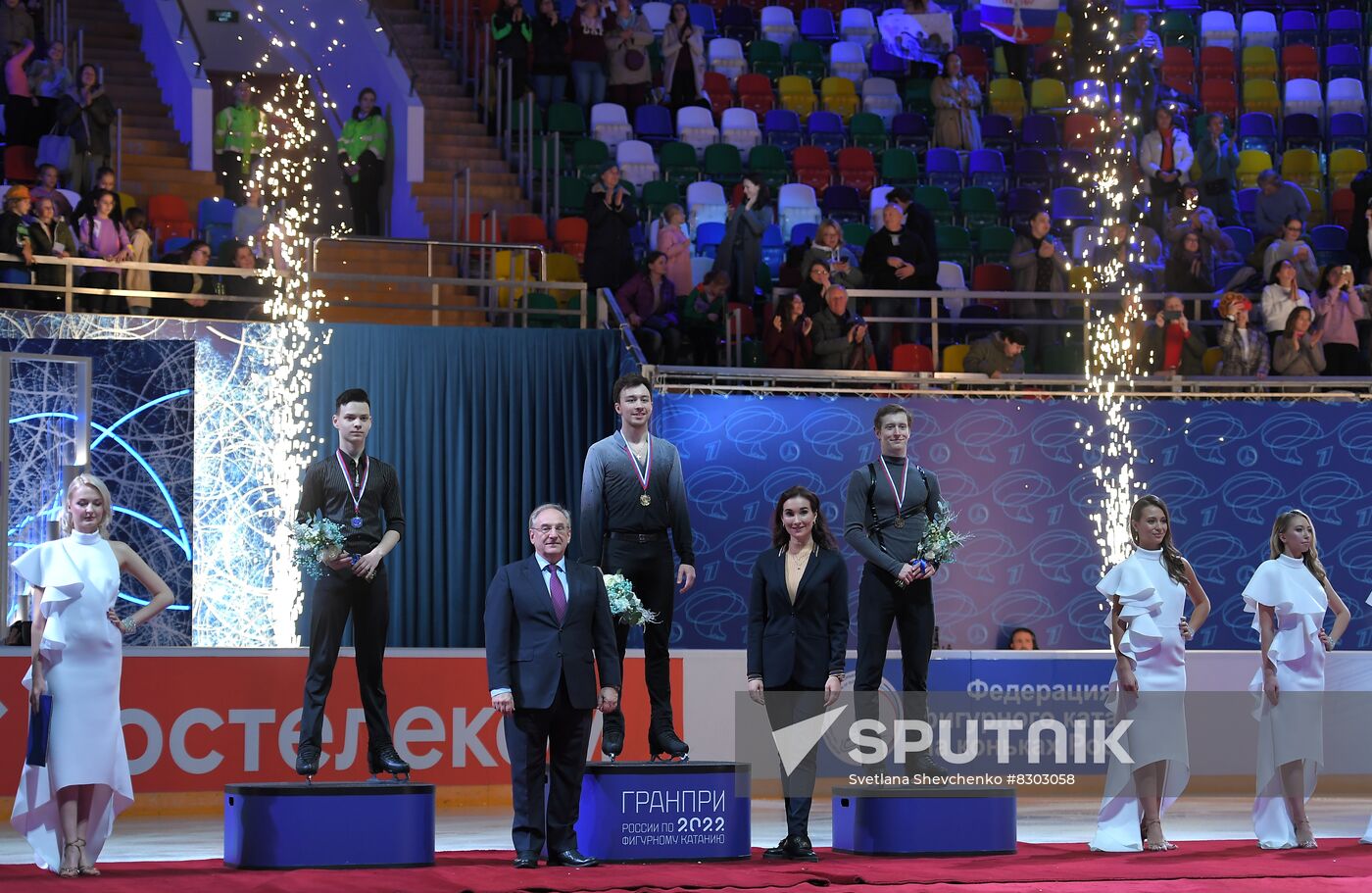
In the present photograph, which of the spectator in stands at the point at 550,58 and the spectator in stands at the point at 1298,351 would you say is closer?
the spectator in stands at the point at 1298,351

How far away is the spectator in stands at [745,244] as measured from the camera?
1477 cm

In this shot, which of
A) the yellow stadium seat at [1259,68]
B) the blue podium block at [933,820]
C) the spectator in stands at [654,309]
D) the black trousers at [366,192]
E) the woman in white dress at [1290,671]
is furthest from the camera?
the yellow stadium seat at [1259,68]

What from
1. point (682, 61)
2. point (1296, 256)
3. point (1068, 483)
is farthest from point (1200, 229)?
point (682, 61)

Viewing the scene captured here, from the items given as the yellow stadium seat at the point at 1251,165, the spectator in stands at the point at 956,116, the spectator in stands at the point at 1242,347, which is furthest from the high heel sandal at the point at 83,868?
the yellow stadium seat at the point at 1251,165

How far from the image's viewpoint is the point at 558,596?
25.5 ft

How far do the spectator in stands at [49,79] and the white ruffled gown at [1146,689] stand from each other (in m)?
9.51

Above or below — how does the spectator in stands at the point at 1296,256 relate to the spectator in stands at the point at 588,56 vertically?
below

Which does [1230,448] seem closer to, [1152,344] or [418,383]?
[1152,344]

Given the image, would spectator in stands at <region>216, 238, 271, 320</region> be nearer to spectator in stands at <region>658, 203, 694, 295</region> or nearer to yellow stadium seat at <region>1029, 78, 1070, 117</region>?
spectator in stands at <region>658, 203, 694, 295</region>

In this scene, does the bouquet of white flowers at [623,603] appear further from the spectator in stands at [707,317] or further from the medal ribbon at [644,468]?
the spectator in stands at [707,317]

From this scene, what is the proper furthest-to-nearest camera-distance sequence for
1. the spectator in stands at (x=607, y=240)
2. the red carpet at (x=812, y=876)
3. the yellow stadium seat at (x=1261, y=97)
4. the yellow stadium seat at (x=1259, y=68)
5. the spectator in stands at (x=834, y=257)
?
the yellow stadium seat at (x=1259, y=68) → the yellow stadium seat at (x=1261, y=97) → the spectator in stands at (x=607, y=240) → the spectator in stands at (x=834, y=257) → the red carpet at (x=812, y=876)

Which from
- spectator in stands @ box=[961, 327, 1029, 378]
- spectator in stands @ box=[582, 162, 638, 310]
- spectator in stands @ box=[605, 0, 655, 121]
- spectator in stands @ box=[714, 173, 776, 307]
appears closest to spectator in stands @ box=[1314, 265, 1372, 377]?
spectator in stands @ box=[961, 327, 1029, 378]

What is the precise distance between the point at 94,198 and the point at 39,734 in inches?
265

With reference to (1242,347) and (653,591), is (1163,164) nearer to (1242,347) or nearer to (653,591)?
(1242,347)
